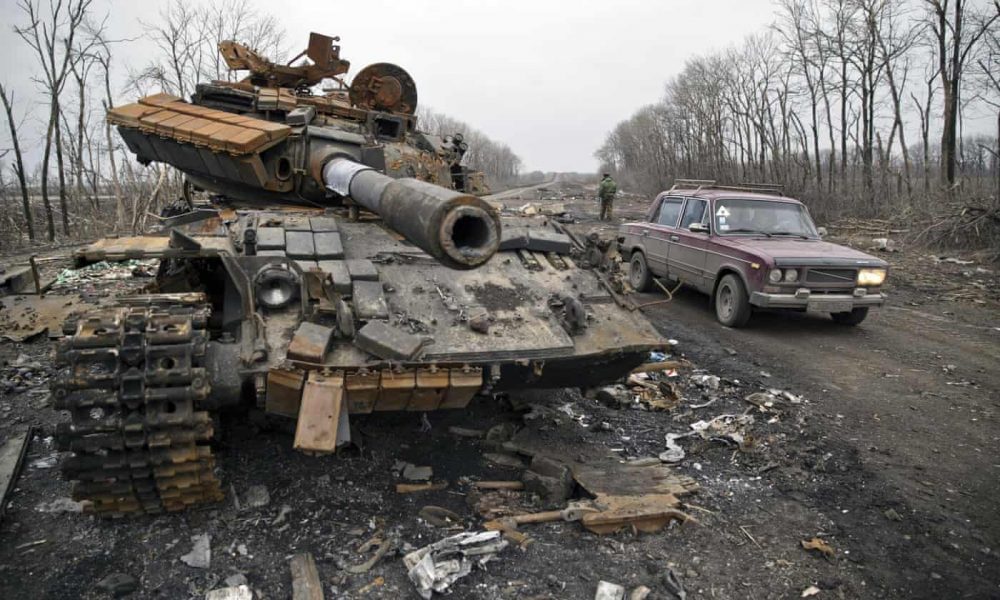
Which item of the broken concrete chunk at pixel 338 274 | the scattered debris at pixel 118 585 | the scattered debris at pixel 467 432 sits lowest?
the scattered debris at pixel 118 585

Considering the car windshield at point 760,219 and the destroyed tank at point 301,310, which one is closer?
the destroyed tank at point 301,310

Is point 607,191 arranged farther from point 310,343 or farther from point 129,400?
point 129,400

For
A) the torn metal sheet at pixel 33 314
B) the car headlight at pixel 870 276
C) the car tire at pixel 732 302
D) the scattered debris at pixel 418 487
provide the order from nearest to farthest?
the scattered debris at pixel 418 487 → the torn metal sheet at pixel 33 314 → the car headlight at pixel 870 276 → the car tire at pixel 732 302

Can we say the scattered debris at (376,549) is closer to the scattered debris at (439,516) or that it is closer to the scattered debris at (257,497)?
the scattered debris at (439,516)

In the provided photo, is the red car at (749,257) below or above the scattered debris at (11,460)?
above

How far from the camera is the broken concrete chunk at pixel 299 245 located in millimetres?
4457

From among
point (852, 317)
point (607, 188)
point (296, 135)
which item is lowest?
point (852, 317)

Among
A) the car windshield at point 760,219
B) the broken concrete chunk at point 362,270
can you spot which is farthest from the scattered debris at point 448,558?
the car windshield at point 760,219

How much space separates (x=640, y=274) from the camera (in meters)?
11.2

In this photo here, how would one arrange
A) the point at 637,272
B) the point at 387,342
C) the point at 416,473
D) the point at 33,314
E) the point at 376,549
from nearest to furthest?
the point at 376,549 < the point at 387,342 < the point at 416,473 < the point at 33,314 < the point at 637,272

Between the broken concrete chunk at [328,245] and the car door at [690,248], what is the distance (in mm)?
6138

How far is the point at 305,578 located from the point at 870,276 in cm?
782

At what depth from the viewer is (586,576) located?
3.41 m

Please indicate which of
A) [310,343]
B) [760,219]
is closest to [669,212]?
[760,219]
